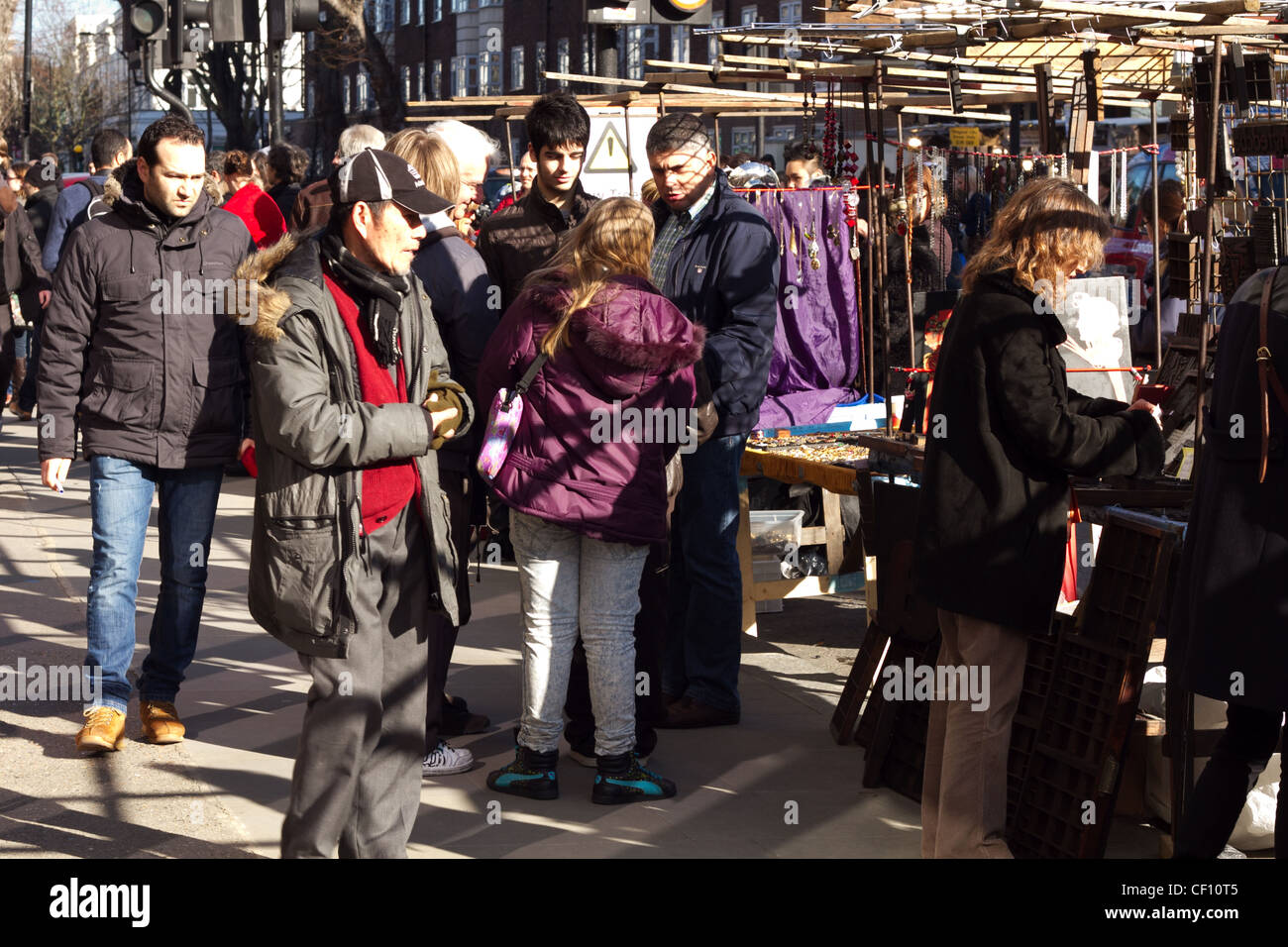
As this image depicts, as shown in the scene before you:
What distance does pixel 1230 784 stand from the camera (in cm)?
406

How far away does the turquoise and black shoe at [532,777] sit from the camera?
17.5ft

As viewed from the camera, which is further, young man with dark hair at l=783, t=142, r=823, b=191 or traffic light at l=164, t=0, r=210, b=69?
traffic light at l=164, t=0, r=210, b=69

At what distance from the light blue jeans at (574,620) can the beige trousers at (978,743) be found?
1193 mm

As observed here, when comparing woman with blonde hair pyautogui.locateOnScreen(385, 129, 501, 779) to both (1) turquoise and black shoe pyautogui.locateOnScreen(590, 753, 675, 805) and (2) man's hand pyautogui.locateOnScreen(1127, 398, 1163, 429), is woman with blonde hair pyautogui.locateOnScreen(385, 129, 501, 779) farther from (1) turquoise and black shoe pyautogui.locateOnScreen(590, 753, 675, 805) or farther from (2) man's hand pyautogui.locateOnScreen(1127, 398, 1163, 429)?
(2) man's hand pyautogui.locateOnScreen(1127, 398, 1163, 429)

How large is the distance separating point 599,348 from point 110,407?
1.85 meters

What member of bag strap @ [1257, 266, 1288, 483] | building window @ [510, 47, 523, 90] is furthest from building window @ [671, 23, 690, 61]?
bag strap @ [1257, 266, 1288, 483]

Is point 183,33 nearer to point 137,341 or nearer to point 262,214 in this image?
point 262,214

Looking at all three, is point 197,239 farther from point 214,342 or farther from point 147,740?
point 147,740

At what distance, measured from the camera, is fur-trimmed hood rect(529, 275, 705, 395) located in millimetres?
4996

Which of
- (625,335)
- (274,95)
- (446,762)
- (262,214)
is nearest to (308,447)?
(625,335)

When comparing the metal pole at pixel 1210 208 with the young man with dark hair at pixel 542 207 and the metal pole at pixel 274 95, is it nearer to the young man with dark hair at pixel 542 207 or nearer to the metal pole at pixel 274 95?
the young man with dark hair at pixel 542 207

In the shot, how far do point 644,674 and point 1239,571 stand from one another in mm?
2368

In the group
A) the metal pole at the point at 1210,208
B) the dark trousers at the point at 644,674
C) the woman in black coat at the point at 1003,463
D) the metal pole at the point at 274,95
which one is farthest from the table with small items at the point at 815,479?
the metal pole at the point at 274,95

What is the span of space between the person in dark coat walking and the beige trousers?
441 mm
